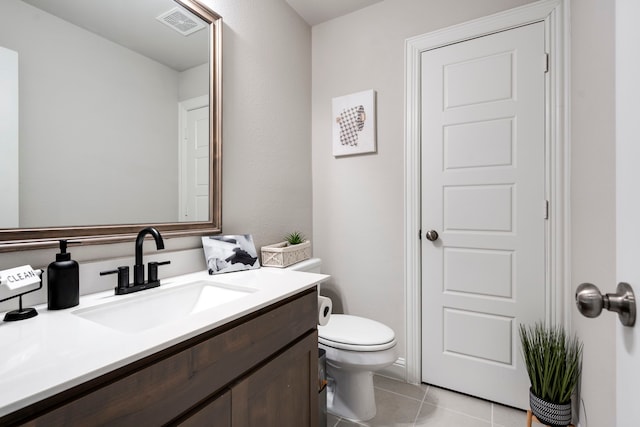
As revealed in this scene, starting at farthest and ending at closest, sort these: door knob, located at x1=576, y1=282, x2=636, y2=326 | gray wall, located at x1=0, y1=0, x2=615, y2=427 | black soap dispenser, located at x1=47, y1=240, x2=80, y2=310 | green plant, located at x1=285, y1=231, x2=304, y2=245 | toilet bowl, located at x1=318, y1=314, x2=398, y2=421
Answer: green plant, located at x1=285, y1=231, x2=304, y2=245 < toilet bowl, located at x1=318, y1=314, x2=398, y2=421 < gray wall, located at x1=0, y1=0, x2=615, y2=427 < black soap dispenser, located at x1=47, y1=240, x2=80, y2=310 < door knob, located at x1=576, y1=282, x2=636, y2=326

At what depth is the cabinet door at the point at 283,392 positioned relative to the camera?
86 cm

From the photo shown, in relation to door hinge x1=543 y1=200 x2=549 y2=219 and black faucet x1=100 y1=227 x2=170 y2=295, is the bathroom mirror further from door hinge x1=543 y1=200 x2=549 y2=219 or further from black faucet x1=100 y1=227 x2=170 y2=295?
door hinge x1=543 y1=200 x2=549 y2=219

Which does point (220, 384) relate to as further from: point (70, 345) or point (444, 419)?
point (444, 419)

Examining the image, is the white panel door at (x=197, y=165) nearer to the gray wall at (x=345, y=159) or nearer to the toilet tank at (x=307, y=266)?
the gray wall at (x=345, y=159)

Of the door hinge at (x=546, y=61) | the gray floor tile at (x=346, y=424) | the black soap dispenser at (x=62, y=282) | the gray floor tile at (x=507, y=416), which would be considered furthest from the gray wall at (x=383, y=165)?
the black soap dispenser at (x=62, y=282)

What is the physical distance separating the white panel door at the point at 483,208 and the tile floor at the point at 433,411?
0.06 m

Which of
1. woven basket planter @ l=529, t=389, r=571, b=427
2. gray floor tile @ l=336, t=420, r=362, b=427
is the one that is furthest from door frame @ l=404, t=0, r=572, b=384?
gray floor tile @ l=336, t=420, r=362, b=427

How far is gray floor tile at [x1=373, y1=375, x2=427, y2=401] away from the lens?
5.94 feet

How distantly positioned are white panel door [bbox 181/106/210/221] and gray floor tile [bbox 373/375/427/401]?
149 cm

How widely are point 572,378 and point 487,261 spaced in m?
0.62

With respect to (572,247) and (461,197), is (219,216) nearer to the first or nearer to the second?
(461,197)

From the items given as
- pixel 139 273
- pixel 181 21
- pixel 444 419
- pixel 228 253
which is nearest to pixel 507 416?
pixel 444 419

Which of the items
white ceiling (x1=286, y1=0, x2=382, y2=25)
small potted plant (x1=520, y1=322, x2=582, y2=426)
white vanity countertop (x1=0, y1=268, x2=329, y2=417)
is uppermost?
white ceiling (x1=286, y1=0, x2=382, y2=25)

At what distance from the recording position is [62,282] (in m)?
0.87
